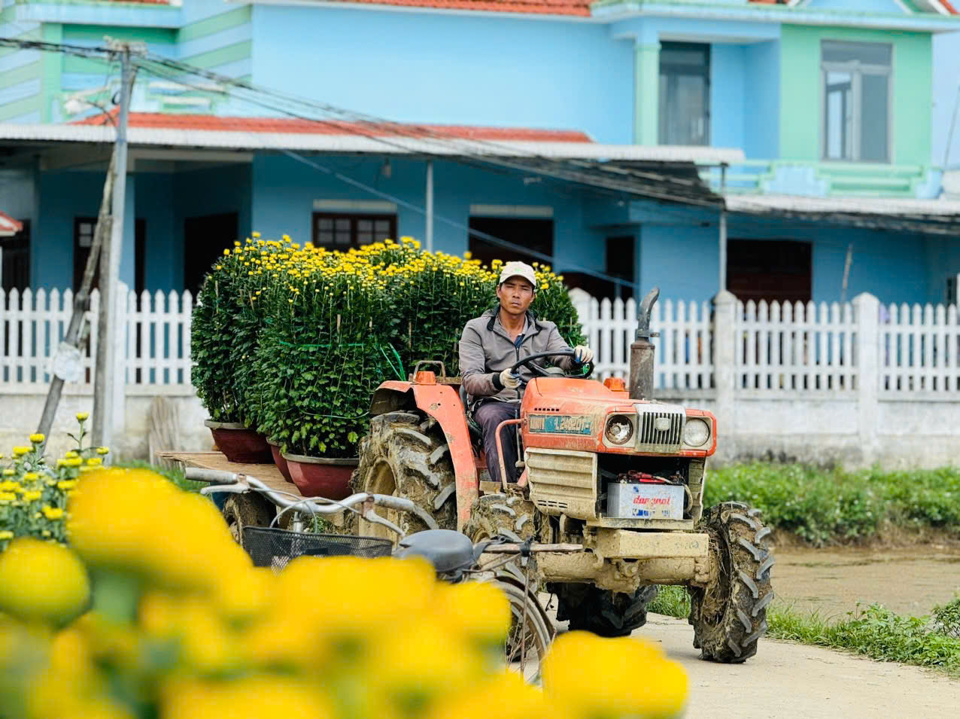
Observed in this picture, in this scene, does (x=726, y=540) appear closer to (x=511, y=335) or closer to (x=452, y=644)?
(x=511, y=335)

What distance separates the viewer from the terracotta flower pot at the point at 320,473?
10383mm

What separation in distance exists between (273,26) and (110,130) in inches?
172

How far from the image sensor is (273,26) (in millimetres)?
25125

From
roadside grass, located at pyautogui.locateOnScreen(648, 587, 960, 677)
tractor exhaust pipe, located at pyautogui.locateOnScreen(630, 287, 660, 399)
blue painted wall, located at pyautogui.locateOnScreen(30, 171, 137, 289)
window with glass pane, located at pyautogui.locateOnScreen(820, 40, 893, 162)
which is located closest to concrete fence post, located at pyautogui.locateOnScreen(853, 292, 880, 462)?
window with glass pane, located at pyautogui.locateOnScreen(820, 40, 893, 162)

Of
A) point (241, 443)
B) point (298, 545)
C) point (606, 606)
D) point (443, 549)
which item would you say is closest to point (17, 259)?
point (241, 443)

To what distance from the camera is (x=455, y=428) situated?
8898mm

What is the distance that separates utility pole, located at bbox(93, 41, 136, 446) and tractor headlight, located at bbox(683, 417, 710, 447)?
1110 centimetres

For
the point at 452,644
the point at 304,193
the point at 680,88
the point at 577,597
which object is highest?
the point at 680,88

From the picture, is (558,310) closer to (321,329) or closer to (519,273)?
(321,329)

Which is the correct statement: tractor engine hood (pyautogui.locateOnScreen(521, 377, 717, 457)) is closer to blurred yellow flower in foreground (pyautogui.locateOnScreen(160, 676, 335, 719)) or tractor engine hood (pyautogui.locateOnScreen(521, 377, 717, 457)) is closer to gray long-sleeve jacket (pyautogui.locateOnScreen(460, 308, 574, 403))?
gray long-sleeve jacket (pyautogui.locateOnScreen(460, 308, 574, 403))

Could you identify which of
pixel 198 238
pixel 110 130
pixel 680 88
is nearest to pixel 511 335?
pixel 110 130

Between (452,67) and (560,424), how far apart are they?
62.0 feet

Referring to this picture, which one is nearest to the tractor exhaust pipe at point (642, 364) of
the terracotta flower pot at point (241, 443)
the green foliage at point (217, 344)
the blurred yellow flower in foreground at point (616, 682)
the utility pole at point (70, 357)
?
the terracotta flower pot at point (241, 443)

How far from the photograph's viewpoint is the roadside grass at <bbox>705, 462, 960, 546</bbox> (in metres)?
15.9
